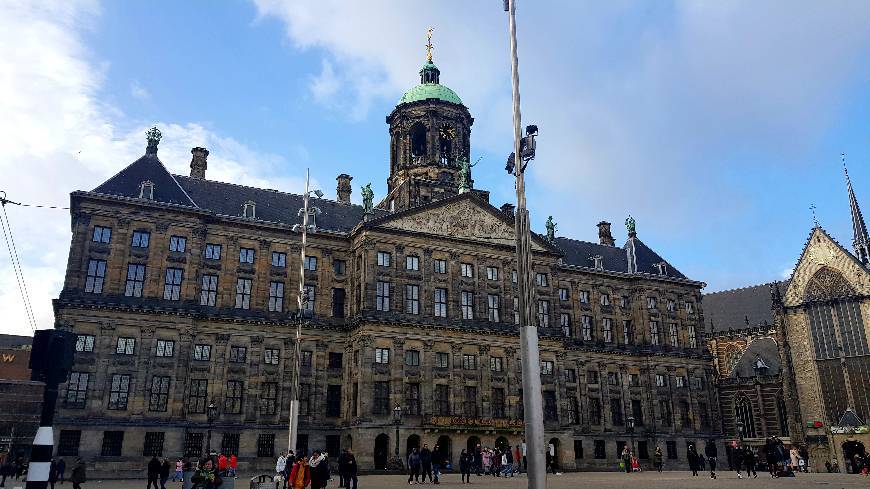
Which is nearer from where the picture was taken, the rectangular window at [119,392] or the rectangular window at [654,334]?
the rectangular window at [119,392]

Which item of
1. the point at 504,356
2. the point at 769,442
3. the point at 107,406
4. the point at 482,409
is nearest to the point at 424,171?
the point at 504,356

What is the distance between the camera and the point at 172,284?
45.5 meters

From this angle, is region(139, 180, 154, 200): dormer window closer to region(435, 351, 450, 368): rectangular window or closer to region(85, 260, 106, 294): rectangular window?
region(85, 260, 106, 294): rectangular window

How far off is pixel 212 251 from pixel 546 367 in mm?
28138

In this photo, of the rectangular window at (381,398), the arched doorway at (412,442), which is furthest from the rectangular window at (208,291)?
the arched doorway at (412,442)

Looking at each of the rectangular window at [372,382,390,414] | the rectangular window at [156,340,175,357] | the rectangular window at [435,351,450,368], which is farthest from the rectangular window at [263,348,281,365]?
the rectangular window at [435,351,450,368]

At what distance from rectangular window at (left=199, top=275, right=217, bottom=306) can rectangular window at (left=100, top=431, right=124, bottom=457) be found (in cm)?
1007

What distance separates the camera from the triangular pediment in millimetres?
51031

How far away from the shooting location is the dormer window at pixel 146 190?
4653 cm

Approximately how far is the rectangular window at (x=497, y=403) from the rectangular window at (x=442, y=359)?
177 inches

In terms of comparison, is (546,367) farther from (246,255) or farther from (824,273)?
(824,273)

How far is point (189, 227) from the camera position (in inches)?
1843

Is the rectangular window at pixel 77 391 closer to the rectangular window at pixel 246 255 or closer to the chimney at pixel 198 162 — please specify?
the rectangular window at pixel 246 255

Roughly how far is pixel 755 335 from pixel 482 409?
44.9m
